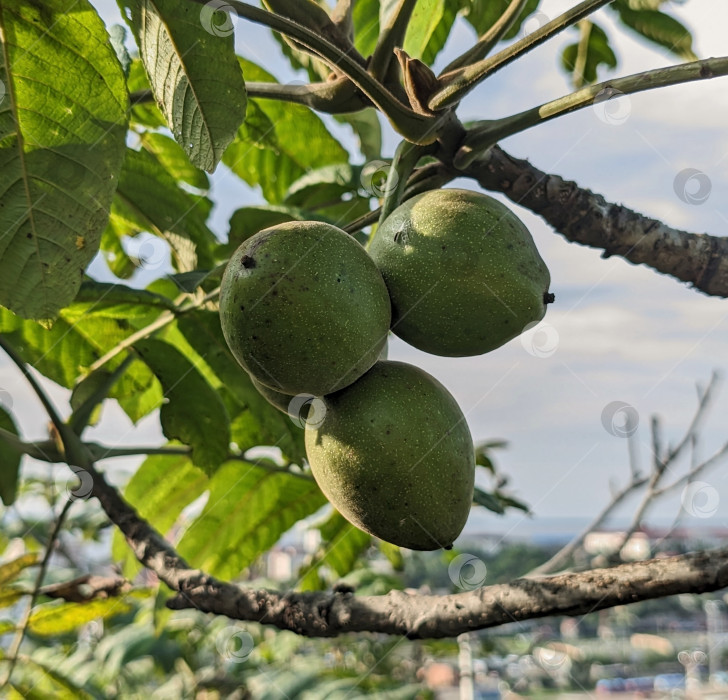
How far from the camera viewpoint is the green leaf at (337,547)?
2.23 m

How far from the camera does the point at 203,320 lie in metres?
1.61

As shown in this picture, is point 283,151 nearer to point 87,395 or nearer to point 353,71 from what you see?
point 87,395

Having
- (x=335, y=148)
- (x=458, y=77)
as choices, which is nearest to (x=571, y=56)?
(x=335, y=148)

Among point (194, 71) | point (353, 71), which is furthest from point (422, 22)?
point (194, 71)

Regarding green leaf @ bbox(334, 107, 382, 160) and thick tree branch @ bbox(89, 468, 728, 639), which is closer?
thick tree branch @ bbox(89, 468, 728, 639)

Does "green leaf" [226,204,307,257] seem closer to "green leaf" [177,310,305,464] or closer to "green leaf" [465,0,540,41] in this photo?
"green leaf" [177,310,305,464]

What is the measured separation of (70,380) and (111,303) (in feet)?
0.82

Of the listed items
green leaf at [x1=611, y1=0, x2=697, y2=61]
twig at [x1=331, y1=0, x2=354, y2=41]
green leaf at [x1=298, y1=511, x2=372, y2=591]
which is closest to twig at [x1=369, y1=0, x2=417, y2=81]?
twig at [x1=331, y1=0, x2=354, y2=41]

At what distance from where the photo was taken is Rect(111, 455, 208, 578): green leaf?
6.38 feet

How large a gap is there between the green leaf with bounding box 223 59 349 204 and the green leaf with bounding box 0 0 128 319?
83 centimetres

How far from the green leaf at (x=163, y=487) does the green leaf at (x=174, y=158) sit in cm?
68

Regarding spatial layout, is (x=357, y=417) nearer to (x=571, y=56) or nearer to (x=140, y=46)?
(x=140, y=46)

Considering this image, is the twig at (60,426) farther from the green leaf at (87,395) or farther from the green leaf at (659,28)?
the green leaf at (659,28)

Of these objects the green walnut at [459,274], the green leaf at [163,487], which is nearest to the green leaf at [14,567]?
the green leaf at [163,487]
